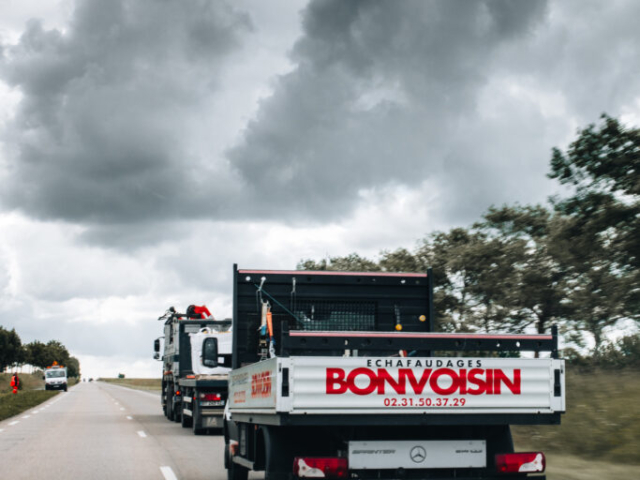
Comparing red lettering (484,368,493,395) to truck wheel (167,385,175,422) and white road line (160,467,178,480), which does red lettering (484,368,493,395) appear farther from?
truck wheel (167,385,175,422)

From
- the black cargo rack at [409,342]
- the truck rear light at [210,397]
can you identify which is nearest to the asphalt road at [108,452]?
the truck rear light at [210,397]

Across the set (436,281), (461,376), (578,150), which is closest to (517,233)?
(436,281)

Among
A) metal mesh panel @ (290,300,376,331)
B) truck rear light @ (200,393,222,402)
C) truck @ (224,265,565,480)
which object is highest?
metal mesh panel @ (290,300,376,331)

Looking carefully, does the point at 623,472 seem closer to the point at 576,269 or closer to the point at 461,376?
the point at 461,376

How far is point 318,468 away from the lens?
705 cm

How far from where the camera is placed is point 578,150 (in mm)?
21125

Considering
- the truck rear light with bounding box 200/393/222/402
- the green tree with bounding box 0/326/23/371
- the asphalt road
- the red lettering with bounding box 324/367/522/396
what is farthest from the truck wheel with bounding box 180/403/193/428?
the green tree with bounding box 0/326/23/371

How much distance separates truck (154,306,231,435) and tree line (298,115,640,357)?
23.1 feet

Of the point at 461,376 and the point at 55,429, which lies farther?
the point at 55,429

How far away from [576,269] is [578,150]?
3206mm

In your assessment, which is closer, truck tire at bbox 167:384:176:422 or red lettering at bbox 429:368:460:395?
red lettering at bbox 429:368:460:395

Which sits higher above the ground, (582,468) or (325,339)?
(325,339)

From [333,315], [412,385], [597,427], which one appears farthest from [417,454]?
[597,427]

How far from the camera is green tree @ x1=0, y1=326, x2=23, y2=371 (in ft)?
398
